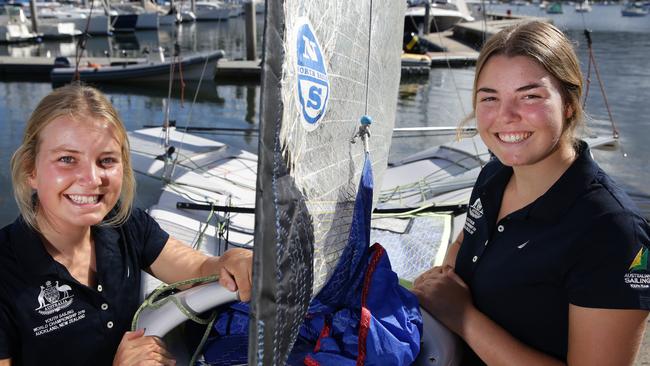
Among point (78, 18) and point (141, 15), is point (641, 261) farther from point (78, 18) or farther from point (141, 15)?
point (141, 15)

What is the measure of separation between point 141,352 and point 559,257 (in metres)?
1.08

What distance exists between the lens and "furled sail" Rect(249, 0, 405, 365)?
3.11 feet

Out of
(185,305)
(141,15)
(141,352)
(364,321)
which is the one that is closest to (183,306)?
(185,305)

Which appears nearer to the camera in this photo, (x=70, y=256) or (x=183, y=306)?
(x=183, y=306)

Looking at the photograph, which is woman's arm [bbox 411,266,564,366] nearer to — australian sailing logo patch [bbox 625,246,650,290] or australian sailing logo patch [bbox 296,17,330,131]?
australian sailing logo patch [bbox 625,246,650,290]

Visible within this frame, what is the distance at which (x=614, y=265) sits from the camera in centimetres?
126

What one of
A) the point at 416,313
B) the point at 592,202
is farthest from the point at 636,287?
the point at 416,313

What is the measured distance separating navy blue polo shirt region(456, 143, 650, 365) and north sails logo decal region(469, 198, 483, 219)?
0.08ft

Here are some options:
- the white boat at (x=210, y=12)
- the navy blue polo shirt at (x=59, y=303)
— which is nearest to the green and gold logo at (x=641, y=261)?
the navy blue polo shirt at (x=59, y=303)

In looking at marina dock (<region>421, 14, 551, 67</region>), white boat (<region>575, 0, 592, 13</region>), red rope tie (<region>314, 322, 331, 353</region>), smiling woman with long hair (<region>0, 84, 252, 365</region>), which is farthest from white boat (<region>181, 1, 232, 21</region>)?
red rope tie (<region>314, 322, 331, 353</region>)

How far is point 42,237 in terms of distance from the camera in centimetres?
163

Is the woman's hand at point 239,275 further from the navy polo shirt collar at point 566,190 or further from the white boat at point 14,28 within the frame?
the white boat at point 14,28

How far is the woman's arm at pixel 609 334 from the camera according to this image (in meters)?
1.27

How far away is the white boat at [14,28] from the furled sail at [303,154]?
30.5 metres
